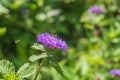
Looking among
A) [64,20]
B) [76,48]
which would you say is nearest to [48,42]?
[76,48]

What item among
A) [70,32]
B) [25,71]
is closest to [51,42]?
[25,71]

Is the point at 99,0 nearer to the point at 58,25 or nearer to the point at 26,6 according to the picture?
the point at 58,25

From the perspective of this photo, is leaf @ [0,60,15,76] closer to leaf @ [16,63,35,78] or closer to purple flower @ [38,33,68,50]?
leaf @ [16,63,35,78]

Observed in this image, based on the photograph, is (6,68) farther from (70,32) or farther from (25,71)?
(70,32)

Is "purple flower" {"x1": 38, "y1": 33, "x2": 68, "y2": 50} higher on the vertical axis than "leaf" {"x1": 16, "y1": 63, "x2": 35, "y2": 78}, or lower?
higher

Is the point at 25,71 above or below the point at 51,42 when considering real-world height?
below

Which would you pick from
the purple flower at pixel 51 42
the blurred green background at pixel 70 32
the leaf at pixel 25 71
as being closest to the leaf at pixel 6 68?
the leaf at pixel 25 71

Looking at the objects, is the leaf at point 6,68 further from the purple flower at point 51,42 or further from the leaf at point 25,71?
the purple flower at point 51,42

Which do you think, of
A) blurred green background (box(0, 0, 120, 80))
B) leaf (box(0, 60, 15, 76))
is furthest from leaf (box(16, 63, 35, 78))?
blurred green background (box(0, 0, 120, 80))
